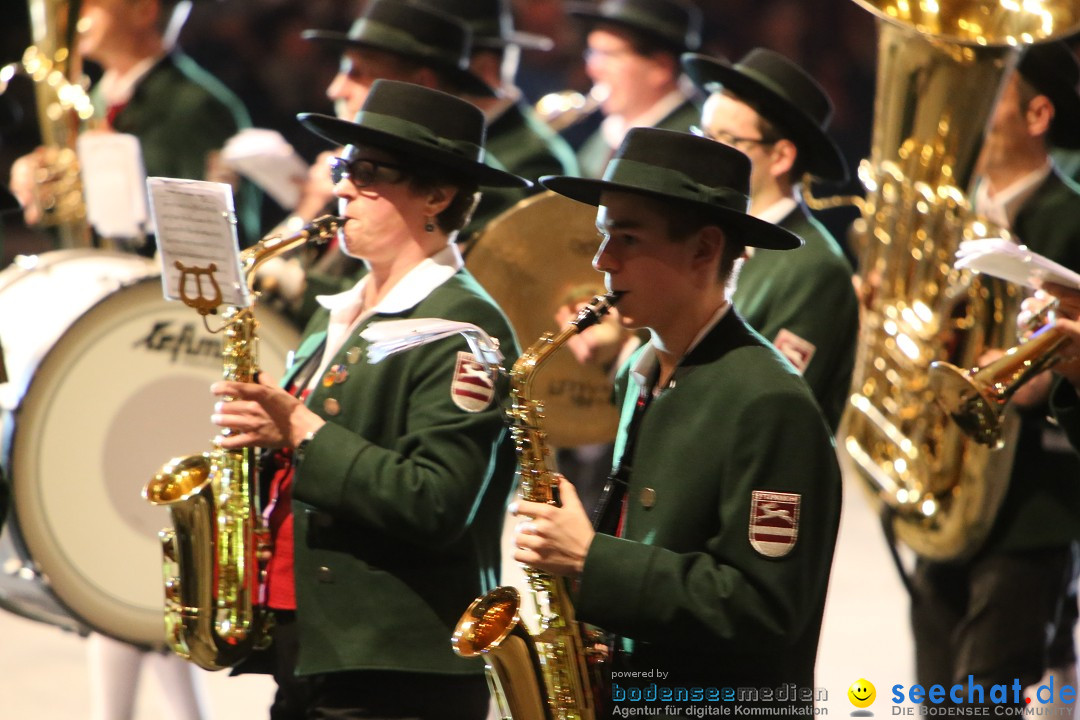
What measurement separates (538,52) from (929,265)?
6.16 meters

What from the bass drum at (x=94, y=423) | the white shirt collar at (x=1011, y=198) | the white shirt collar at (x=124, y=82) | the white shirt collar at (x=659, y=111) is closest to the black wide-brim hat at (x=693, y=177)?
the white shirt collar at (x=1011, y=198)

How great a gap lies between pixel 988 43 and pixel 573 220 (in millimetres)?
1071

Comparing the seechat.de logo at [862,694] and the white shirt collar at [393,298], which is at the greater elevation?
the white shirt collar at [393,298]

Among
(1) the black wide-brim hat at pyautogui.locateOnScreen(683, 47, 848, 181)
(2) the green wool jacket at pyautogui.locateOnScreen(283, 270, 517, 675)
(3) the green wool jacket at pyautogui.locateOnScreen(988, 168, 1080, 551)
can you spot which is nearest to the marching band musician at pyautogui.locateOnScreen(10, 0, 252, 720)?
(1) the black wide-brim hat at pyautogui.locateOnScreen(683, 47, 848, 181)

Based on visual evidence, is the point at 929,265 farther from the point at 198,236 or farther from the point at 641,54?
the point at 198,236

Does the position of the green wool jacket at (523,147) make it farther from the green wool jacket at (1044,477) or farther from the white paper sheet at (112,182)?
the green wool jacket at (1044,477)

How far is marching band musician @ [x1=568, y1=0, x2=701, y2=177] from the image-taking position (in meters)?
5.05

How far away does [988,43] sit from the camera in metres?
3.44

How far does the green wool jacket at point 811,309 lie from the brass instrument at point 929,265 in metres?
0.28

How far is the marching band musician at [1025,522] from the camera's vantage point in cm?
346

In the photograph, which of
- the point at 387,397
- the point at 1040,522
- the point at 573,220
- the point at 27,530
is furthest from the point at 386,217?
the point at 1040,522

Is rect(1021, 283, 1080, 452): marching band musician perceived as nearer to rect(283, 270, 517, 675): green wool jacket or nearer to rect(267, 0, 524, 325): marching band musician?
rect(283, 270, 517, 675): green wool jacket

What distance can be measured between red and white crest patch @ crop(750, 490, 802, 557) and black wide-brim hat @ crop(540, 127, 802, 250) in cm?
45

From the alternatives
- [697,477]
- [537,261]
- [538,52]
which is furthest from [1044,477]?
[538,52]
